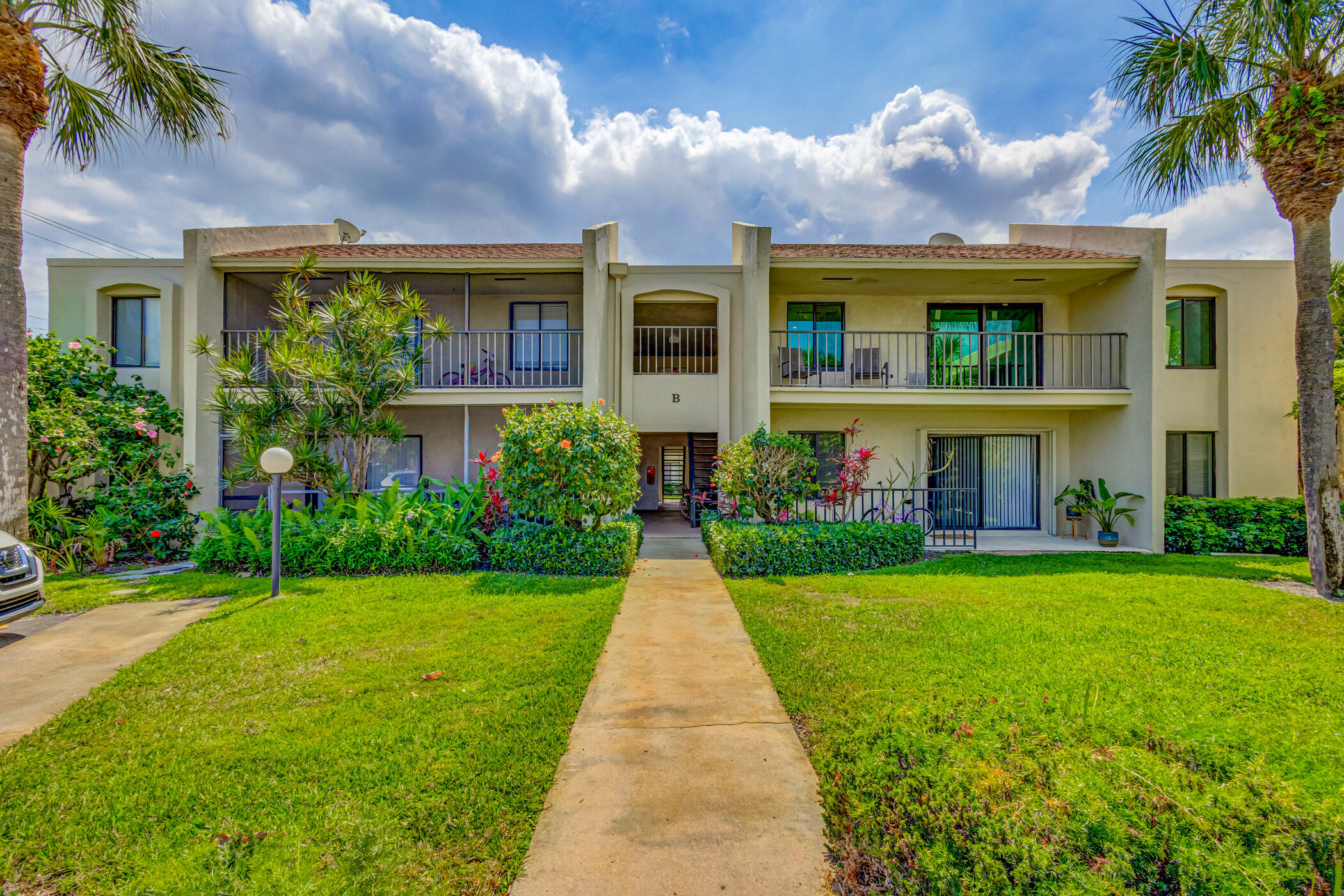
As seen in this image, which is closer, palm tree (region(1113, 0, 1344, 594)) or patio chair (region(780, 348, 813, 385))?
palm tree (region(1113, 0, 1344, 594))

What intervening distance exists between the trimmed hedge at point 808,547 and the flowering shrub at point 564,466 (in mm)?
1786

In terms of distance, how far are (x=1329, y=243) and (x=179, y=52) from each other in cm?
1675

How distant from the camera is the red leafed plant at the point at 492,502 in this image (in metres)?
8.59

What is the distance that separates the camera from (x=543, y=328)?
42.9 feet

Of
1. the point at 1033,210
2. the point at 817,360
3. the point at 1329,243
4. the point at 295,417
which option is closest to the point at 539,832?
the point at 295,417

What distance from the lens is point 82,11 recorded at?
22.8 feet

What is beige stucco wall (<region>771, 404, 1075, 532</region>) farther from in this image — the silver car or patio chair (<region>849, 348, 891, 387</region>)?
the silver car

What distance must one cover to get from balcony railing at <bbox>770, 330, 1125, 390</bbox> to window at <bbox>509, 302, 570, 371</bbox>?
5.06 meters

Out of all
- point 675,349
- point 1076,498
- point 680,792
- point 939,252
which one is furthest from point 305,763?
point 1076,498

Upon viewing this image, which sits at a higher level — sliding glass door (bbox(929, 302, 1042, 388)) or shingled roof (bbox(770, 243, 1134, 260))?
shingled roof (bbox(770, 243, 1134, 260))

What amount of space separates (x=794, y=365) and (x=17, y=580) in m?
12.2

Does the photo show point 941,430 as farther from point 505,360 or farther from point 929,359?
point 505,360

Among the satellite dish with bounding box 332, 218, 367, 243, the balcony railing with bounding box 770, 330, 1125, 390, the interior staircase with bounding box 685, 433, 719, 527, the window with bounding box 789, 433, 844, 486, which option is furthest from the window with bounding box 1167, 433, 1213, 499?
the satellite dish with bounding box 332, 218, 367, 243

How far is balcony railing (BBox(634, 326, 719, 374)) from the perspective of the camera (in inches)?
539
